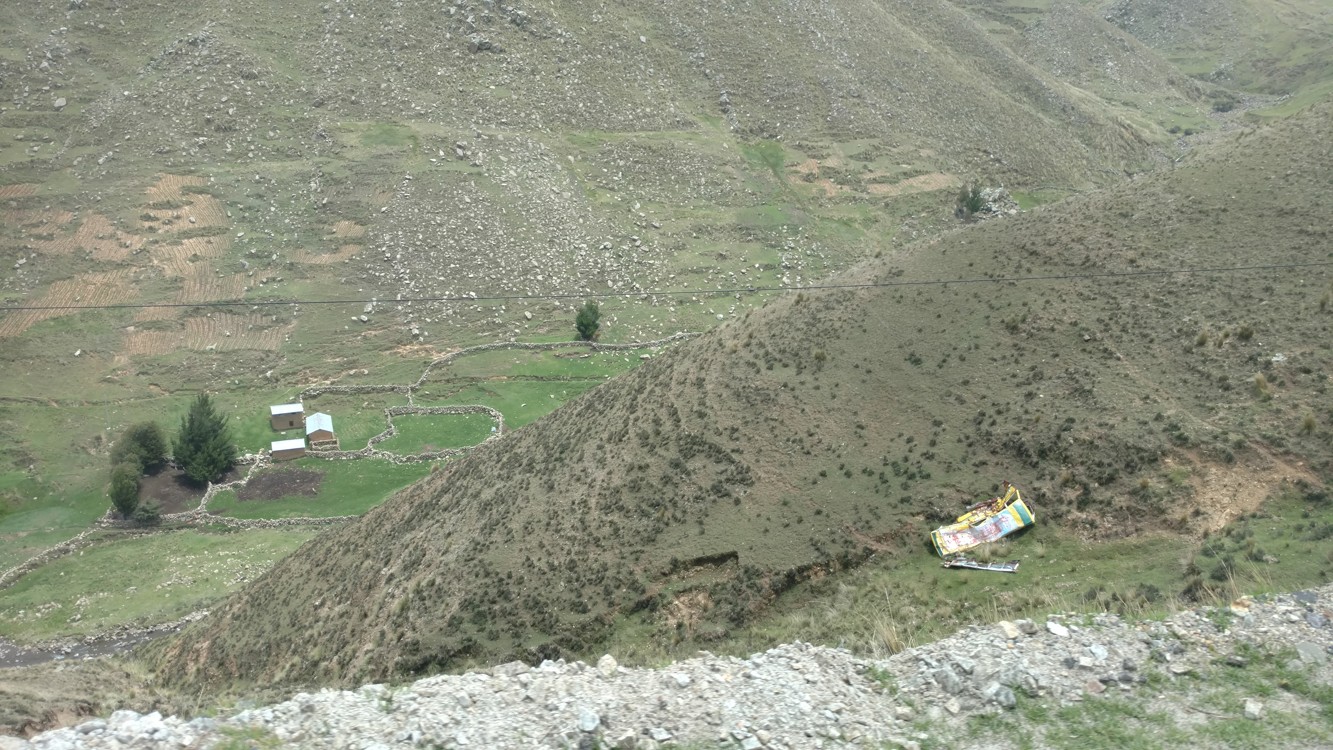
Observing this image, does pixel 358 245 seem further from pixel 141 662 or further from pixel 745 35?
pixel 745 35

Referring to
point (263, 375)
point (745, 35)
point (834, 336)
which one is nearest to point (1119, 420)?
point (834, 336)

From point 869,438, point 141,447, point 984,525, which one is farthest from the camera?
point 141,447

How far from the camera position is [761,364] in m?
32.9

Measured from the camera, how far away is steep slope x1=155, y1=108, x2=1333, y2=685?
24969mm

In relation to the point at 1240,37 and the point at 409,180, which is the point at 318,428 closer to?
the point at 409,180

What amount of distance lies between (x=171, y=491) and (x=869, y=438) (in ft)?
134

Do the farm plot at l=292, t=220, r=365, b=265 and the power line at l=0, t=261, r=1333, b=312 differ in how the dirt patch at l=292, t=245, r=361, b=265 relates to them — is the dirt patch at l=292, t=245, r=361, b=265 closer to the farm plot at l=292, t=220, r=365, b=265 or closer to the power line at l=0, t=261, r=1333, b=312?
the farm plot at l=292, t=220, r=365, b=265

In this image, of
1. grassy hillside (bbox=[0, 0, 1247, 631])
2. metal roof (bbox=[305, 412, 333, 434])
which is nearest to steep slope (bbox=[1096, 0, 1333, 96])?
grassy hillside (bbox=[0, 0, 1247, 631])

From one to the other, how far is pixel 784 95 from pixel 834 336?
64.6 meters

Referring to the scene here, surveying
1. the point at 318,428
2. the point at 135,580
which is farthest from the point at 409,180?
the point at 135,580

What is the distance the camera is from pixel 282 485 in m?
52.8

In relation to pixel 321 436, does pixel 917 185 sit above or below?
above

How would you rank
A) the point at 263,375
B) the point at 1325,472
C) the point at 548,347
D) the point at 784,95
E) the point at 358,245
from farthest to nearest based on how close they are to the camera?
the point at 784,95 → the point at 358,245 → the point at 548,347 → the point at 263,375 → the point at 1325,472

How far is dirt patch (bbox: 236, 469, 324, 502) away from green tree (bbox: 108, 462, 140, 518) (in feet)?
16.3
